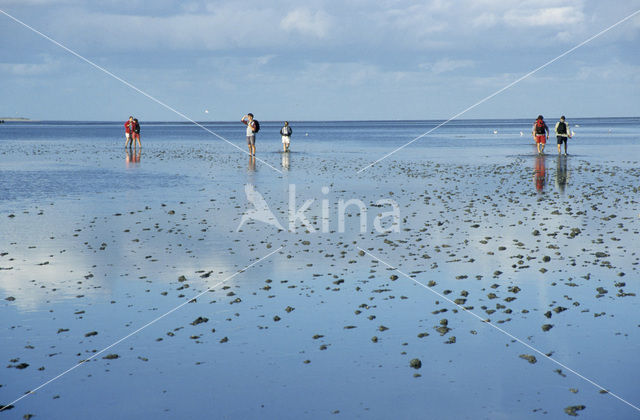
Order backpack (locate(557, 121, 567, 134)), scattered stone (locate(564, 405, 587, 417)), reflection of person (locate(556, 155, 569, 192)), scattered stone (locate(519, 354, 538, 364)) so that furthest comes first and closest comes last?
backpack (locate(557, 121, 567, 134)), reflection of person (locate(556, 155, 569, 192)), scattered stone (locate(519, 354, 538, 364)), scattered stone (locate(564, 405, 587, 417))

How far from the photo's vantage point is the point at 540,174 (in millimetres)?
35188

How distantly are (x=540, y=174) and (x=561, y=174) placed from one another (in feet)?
3.49

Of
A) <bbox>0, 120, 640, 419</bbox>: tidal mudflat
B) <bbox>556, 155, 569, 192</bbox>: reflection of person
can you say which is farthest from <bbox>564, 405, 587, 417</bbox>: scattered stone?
<bbox>556, 155, 569, 192</bbox>: reflection of person

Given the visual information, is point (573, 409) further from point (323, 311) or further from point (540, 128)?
Result: point (540, 128)

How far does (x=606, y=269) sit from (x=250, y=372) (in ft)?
28.5

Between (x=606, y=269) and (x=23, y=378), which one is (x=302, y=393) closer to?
(x=23, y=378)

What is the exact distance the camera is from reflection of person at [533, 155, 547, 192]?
2977 centimetres

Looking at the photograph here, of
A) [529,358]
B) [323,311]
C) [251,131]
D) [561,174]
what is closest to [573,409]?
[529,358]

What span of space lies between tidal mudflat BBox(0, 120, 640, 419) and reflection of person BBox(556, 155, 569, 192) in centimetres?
558

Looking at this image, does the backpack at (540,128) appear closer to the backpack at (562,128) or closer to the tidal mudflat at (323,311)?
the backpack at (562,128)

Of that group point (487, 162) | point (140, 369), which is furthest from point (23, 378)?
point (487, 162)

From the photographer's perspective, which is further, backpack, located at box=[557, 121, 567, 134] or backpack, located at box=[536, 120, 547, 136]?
backpack, located at box=[536, 120, 547, 136]

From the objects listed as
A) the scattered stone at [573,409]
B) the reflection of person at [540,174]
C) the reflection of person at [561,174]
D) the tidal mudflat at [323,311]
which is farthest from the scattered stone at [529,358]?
the reflection of person at [561,174]

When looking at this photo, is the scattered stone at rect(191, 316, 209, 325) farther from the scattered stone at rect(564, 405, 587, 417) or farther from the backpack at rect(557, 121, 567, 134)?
the backpack at rect(557, 121, 567, 134)
